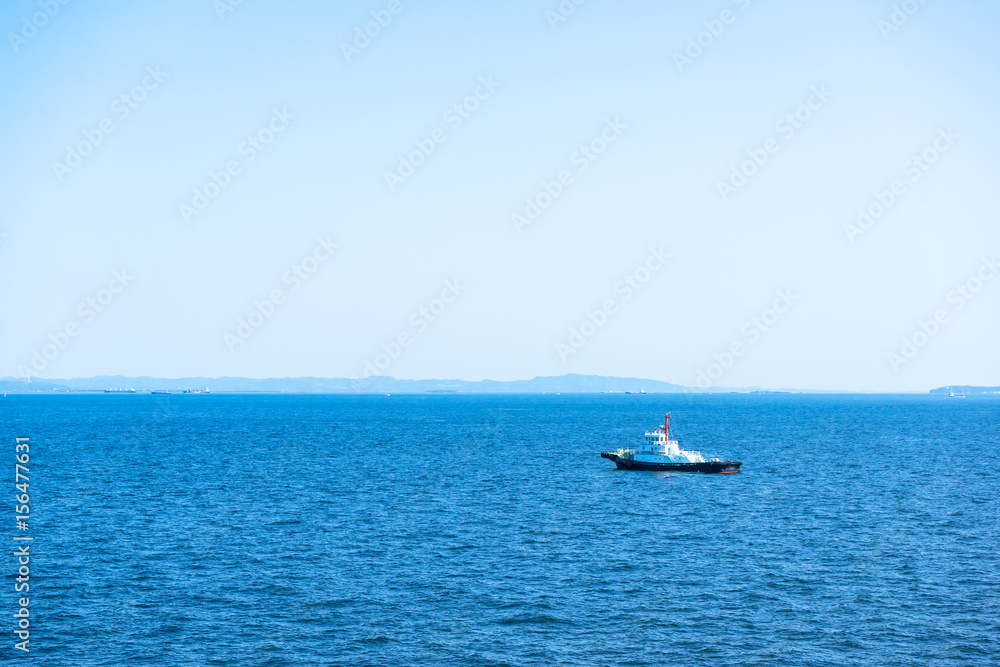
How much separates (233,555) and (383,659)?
871 inches

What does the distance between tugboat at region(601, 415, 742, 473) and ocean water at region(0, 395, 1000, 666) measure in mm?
3677

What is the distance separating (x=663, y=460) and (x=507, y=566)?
5702 centimetres

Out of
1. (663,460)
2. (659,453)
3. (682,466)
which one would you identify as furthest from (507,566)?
(659,453)

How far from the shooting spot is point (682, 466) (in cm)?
10644

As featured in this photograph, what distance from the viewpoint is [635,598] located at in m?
47.7

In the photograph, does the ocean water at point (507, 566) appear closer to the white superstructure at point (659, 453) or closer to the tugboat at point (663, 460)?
the tugboat at point (663, 460)

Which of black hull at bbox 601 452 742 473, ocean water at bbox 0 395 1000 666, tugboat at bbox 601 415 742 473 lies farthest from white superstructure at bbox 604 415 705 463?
ocean water at bbox 0 395 1000 666

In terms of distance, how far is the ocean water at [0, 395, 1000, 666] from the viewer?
40125 mm

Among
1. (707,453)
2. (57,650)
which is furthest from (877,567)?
(707,453)

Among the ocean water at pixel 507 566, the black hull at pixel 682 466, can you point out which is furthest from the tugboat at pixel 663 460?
the ocean water at pixel 507 566

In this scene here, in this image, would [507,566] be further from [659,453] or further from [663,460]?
[659,453]

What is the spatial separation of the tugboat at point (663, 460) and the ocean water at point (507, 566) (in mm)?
3677

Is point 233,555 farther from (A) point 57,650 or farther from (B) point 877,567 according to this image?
(B) point 877,567

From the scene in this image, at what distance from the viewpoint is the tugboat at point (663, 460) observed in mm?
105494
